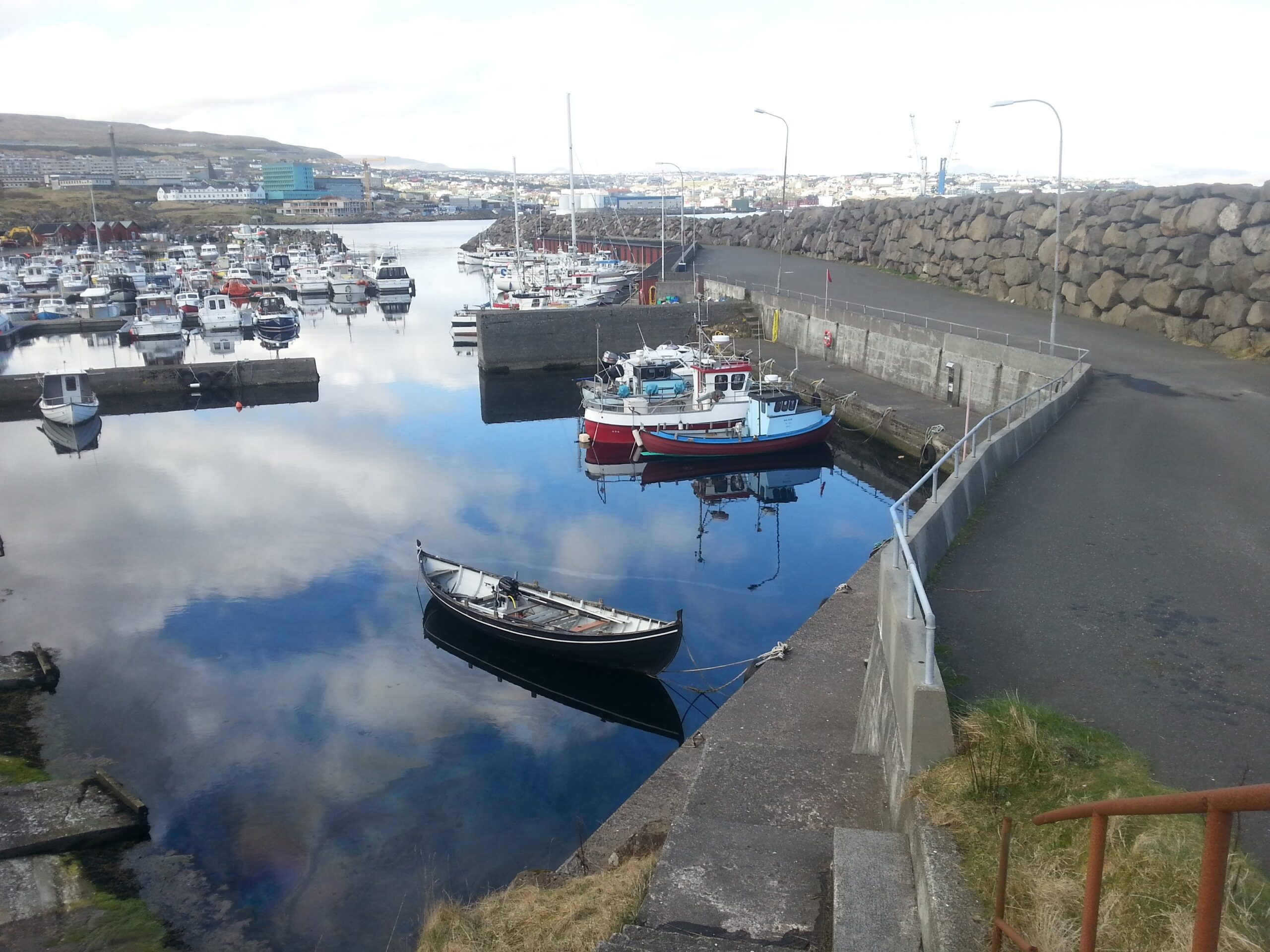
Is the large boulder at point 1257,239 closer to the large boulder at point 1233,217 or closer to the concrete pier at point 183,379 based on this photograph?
the large boulder at point 1233,217

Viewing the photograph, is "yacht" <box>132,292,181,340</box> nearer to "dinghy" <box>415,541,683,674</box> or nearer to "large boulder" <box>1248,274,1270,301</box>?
"dinghy" <box>415,541,683,674</box>

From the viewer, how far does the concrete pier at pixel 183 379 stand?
4006 cm

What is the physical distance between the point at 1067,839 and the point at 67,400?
38734 millimetres

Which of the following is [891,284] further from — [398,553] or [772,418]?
[398,553]

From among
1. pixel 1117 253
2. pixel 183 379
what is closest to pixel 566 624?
pixel 1117 253

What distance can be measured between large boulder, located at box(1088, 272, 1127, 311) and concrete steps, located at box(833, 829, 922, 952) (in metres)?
29.2

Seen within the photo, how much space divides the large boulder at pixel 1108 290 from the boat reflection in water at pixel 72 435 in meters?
34.6

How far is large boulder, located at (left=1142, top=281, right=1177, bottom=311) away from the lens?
92.3 feet

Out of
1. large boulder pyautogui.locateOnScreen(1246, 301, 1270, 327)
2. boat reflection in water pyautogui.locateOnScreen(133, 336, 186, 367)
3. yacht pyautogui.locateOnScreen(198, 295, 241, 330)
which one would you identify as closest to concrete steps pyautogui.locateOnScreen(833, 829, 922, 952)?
large boulder pyautogui.locateOnScreen(1246, 301, 1270, 327)

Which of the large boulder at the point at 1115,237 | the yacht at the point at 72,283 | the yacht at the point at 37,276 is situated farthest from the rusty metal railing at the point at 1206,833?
the yacht at the point at 37,276

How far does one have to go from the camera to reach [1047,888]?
4.62 metres

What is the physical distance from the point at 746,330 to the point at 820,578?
25.7 meters

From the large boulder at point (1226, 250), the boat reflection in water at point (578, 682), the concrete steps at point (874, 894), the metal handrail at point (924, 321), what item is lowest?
the boat reflection in water at point (578, 682)

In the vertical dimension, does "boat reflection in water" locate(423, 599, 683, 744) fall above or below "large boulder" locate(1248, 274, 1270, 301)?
below
